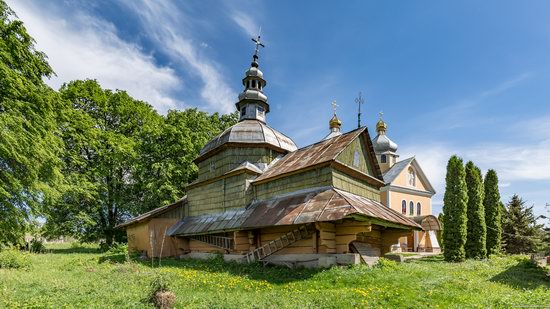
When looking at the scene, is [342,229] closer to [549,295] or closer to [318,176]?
[318,176]

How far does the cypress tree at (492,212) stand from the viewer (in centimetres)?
2348

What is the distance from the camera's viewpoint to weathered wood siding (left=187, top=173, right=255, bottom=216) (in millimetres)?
17031

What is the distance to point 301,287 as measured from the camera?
9750 millimetres

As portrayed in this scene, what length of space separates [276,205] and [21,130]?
11922 mm

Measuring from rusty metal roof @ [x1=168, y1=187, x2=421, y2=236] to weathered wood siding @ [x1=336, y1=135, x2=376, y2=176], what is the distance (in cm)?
162

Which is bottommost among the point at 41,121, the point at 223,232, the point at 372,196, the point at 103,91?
the point at 223,232

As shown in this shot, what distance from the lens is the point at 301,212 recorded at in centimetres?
1255

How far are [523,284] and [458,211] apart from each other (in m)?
10.8

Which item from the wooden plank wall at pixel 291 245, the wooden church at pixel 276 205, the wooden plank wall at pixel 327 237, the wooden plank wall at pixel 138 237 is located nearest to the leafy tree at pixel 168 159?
the wooden plank wall at pixel 138 237

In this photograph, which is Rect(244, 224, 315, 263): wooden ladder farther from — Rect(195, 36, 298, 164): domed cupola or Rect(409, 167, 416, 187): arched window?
Rect(409, 167, 416, 187): arched window

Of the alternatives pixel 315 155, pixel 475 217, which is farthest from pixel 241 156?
pixel 475 217

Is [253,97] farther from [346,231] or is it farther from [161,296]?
[161,296]

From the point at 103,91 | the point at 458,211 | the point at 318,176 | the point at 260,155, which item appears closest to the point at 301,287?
the point at 318,176

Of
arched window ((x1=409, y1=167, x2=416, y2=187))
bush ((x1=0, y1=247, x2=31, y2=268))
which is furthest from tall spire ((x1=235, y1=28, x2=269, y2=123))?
arched window ((x1=409, y1=167, x2=416, y2=187))
